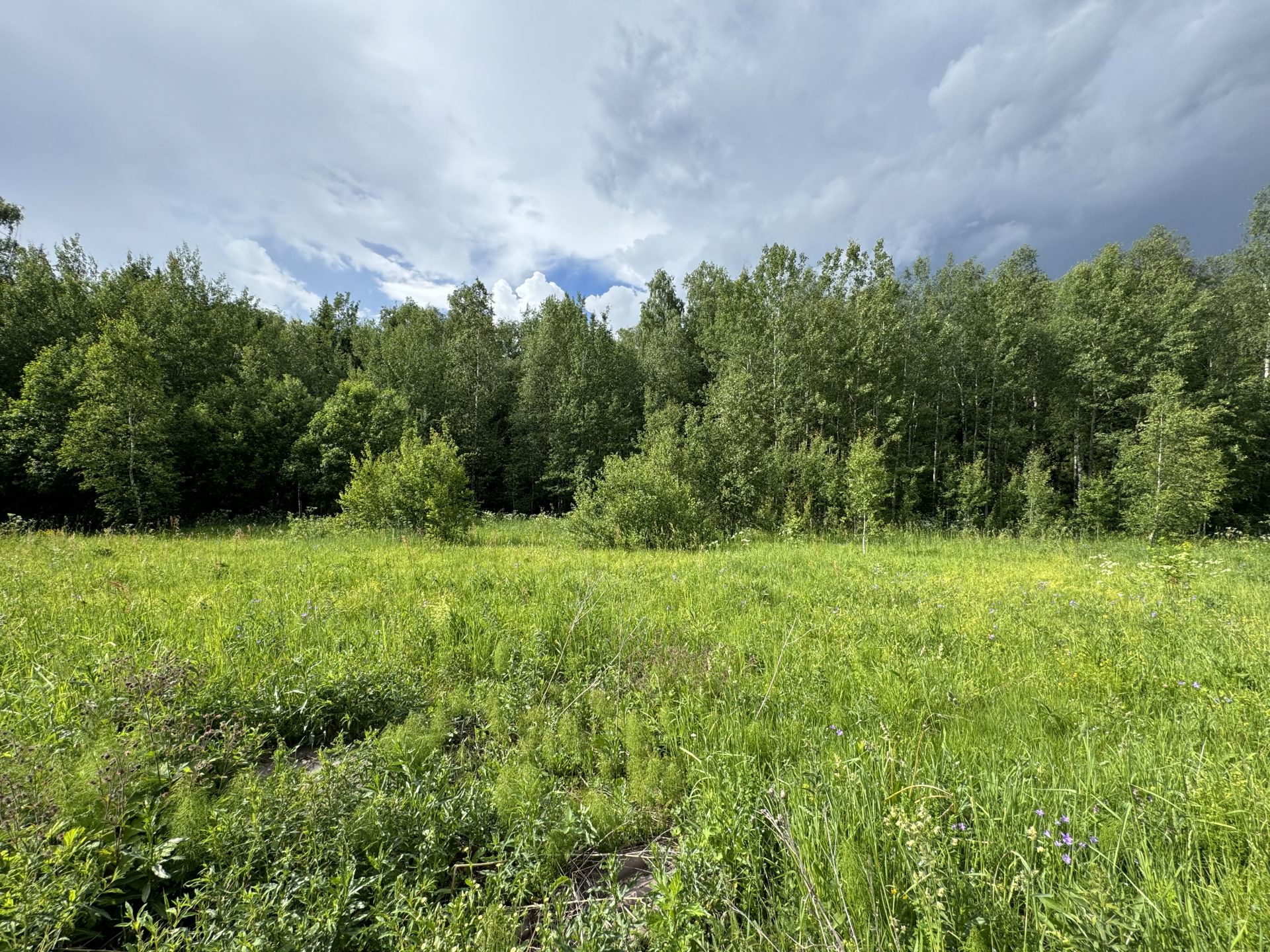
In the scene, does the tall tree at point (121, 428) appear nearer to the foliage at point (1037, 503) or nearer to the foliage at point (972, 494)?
the foliage at point (1037, 503)

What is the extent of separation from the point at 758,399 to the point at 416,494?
14.4 m

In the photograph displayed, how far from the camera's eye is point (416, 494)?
13.0 metres

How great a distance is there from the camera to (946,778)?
2281 mm

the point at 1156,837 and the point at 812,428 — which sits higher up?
the point at 812,428

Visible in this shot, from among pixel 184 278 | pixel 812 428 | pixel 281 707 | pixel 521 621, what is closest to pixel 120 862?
pixel 281 707

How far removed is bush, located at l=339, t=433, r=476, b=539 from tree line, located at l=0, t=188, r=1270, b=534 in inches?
102

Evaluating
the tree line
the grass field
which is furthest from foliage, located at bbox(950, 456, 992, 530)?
the grass field

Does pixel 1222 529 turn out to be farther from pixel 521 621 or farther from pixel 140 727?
pixel 140 727

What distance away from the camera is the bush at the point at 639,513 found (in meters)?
12.1

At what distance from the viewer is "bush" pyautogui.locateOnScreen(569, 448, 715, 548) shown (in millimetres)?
12070

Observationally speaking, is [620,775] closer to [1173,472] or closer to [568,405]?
[1173,472]

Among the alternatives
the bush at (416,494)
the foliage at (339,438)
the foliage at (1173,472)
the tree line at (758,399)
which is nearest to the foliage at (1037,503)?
the tree line at (758,399)

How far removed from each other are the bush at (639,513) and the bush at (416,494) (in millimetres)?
3290

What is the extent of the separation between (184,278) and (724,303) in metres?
32.0
